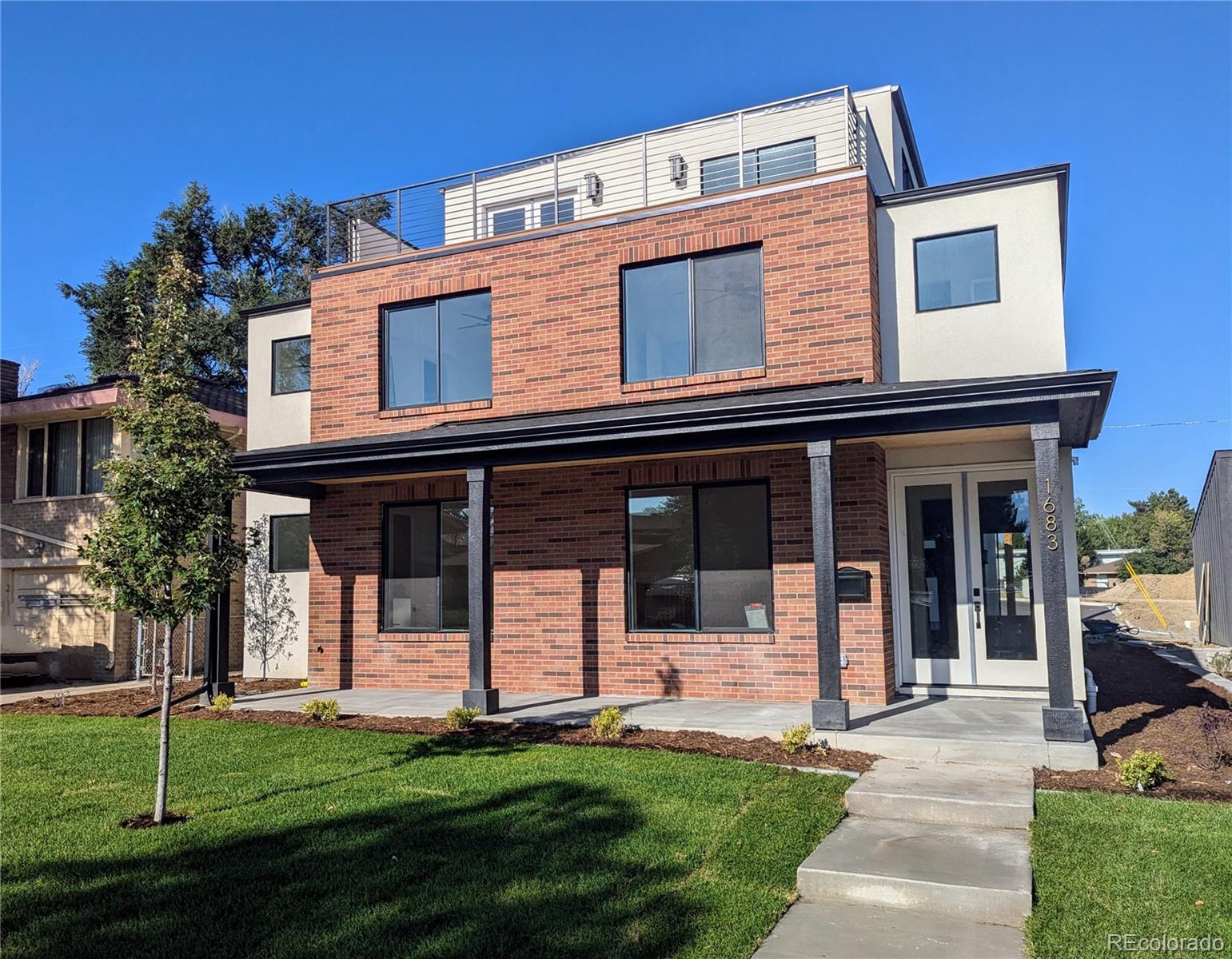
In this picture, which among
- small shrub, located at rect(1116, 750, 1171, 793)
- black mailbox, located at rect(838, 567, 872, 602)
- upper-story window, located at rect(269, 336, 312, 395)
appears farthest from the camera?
upper-story window, located at rect(269, 336, 312, 395)

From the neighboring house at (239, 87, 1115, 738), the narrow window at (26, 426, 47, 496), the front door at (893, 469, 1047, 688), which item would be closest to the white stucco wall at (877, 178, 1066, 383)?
the neighboring house at (239, 87, 1115, 738)

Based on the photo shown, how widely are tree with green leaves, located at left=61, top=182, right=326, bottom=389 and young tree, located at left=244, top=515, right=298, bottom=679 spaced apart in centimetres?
1496

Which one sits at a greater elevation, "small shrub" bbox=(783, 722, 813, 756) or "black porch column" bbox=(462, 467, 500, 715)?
"black porch column" bbox=(462, 467, 500, 715)

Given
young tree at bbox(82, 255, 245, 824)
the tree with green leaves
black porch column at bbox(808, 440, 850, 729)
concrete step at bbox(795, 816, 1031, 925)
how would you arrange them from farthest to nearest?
1. the tree with green leaves
2. black porch column at bbox(808, 440, 850, 729)
3. young tree at bbox(82, 255, 245, 824)
4. concrete step at bbox(795, 816, 1031, 925)

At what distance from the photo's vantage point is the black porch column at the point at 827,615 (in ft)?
27.6

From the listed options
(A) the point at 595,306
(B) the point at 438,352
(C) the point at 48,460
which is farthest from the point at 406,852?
(C) the point at 48,460

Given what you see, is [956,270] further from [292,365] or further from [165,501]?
[292,365]

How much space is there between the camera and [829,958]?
4.16 meters

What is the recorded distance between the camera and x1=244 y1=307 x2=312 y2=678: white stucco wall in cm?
1527

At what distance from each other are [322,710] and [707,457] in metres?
5.51

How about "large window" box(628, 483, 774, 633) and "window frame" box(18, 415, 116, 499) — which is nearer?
"large window" box(628, 483, 774, 633)

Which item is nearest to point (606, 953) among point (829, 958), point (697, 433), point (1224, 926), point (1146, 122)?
point (829, 958)

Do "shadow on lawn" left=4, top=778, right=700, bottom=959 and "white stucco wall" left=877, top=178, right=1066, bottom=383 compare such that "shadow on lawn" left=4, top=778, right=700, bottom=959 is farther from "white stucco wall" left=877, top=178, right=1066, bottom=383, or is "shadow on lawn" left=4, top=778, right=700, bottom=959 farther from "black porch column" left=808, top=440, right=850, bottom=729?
"white stucco wall" left=877, top=178, right=1066, bottom=383

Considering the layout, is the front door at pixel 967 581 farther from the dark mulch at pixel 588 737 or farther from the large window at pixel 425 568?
the large window at pixel 425 568
